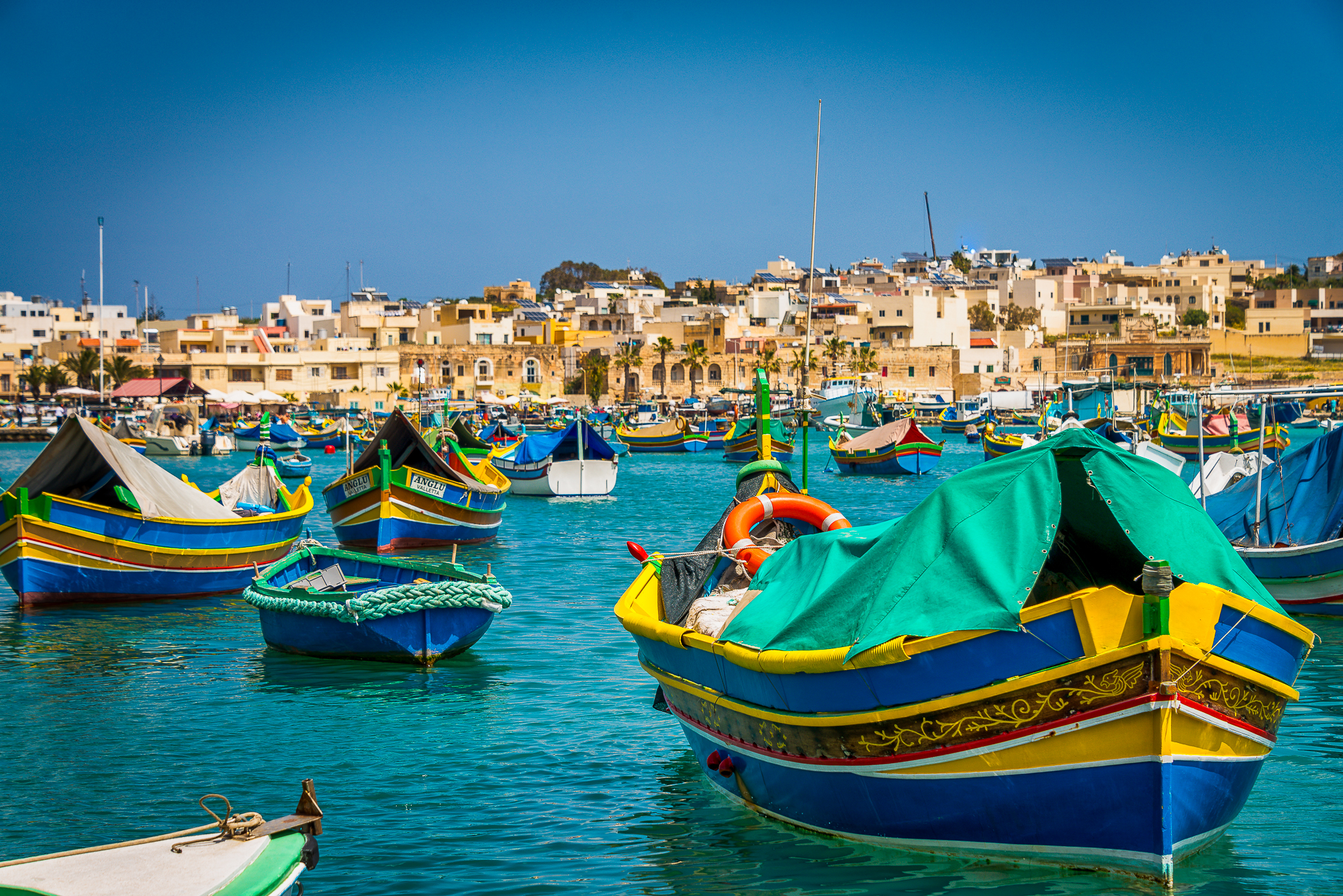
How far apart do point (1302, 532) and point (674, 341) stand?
306ft

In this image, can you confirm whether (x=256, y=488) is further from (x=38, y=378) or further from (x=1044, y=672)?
(x=38, y=378)

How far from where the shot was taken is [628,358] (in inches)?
4156

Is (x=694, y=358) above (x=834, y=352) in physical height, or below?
below

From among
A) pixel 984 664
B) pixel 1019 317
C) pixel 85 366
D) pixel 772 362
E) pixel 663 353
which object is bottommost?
pixel 984 664

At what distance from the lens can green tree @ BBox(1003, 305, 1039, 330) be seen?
129375mm

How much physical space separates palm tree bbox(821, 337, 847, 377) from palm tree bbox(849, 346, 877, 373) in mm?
1023

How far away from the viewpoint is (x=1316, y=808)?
32.0ft

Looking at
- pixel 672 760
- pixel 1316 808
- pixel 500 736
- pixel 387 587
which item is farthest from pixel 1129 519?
pixel 387 587

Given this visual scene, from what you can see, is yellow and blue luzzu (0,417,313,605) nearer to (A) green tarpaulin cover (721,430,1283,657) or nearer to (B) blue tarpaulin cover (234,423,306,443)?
(A) green tarpaulin cover (721,430,1283,657)

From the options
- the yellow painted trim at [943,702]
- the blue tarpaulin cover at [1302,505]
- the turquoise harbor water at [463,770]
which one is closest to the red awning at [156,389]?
the turquoise harbor water at [463,770]

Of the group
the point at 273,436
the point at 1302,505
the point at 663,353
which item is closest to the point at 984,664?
the point at 1302,505

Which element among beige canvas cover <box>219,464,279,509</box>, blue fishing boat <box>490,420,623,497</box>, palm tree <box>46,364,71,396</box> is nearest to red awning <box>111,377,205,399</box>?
palm tree <box>46,364,71,396</box>

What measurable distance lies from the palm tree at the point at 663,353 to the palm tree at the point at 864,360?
15.6 m

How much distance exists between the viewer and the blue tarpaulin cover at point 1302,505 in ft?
57.5
